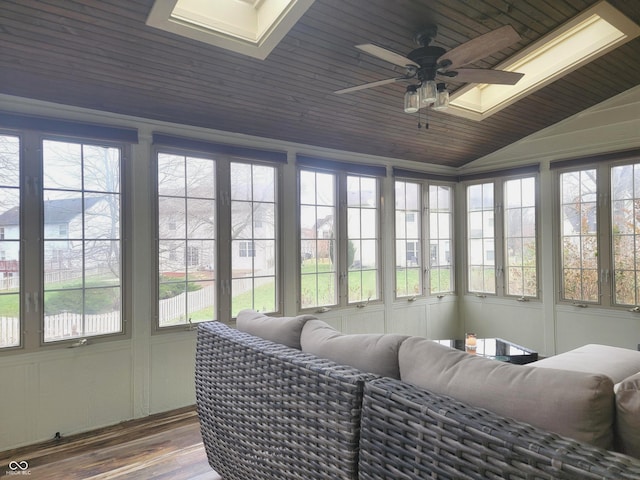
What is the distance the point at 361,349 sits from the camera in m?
1.60

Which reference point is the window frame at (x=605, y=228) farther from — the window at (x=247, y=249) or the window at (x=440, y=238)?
the window at (x=247, y=249)

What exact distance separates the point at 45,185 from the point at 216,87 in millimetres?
1452

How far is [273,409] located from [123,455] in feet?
5.68

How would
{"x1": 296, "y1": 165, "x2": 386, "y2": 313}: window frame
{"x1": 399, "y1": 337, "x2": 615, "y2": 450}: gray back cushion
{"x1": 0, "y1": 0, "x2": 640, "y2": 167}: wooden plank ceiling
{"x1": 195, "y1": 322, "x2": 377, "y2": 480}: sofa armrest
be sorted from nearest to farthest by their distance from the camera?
{"x1": 399, "y1": 337, "x2": 615, "y2": 450}: gray back cushion
{"x1": 195, "y1": 322, "x2": 377, "y2": 480}: sofa armrest
{"x1": 0, "y1": 0, "x2": 640, "y2": 167}: wooden plank ceiling
{"x1": 296, "y1": 165, "x2": 386, "y2": 313}: window frame

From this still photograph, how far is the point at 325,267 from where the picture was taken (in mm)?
4555

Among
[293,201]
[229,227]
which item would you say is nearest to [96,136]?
[229,227]

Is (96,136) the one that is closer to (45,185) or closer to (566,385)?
(45,185)

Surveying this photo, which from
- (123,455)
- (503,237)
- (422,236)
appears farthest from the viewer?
(422,236)

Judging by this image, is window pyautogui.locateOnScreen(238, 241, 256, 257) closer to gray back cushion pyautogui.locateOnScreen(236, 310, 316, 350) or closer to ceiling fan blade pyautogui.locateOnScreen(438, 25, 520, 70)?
gray back cushion pyautogui.locateOnScreen(236, 310, 316, 350)

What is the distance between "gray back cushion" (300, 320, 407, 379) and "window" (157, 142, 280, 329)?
206 cm

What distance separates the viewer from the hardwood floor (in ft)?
8.19

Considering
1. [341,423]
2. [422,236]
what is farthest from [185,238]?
[422,236]

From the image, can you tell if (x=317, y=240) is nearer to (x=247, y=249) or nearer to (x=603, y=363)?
(x=247, y=249)
